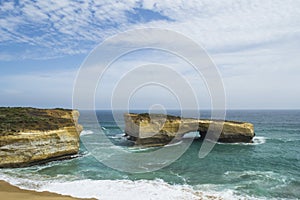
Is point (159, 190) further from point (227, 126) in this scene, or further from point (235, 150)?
point (227, 126)

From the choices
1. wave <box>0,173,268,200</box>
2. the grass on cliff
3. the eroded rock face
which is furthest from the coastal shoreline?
the eroded rock face

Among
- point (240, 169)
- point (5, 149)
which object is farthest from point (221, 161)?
point (5, 149)

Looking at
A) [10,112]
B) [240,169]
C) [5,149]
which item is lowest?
[240,169]

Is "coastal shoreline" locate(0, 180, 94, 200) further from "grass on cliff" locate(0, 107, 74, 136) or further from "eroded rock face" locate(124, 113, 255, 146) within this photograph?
"eroded rock face" locate(124, 113, 255, 146)

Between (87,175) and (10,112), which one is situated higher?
(10,112)

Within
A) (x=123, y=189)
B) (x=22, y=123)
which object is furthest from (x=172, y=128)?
(x=123, y=189)
